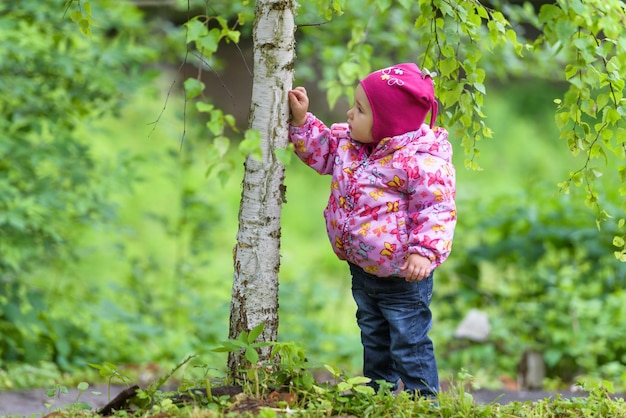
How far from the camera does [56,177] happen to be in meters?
4.72

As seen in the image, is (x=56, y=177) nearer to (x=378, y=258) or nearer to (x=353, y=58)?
(x=353, y=58)

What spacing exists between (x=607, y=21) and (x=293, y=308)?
4.24m

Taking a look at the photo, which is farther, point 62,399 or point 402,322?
point 62,399

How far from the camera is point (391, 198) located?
2549 millimetres

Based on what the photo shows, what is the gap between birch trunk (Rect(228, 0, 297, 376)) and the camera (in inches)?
97.1

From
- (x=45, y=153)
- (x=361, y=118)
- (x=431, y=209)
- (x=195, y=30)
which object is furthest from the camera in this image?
(x=45, y=153)

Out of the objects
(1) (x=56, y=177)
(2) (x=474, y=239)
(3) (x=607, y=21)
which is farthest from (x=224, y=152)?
(2) (x=474, y=239)

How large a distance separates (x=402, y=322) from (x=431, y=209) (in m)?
0.44

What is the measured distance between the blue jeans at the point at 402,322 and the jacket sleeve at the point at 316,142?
1.27 ft

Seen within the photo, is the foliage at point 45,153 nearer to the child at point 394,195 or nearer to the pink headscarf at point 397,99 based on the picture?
the child at point 394,195

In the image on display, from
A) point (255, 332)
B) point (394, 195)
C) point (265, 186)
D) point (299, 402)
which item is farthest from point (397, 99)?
point (299, 402)

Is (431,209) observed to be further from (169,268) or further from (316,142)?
(169,268)

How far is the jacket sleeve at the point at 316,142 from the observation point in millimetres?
2633

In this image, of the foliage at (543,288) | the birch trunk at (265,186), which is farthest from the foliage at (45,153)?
the foliage at (543,288)
